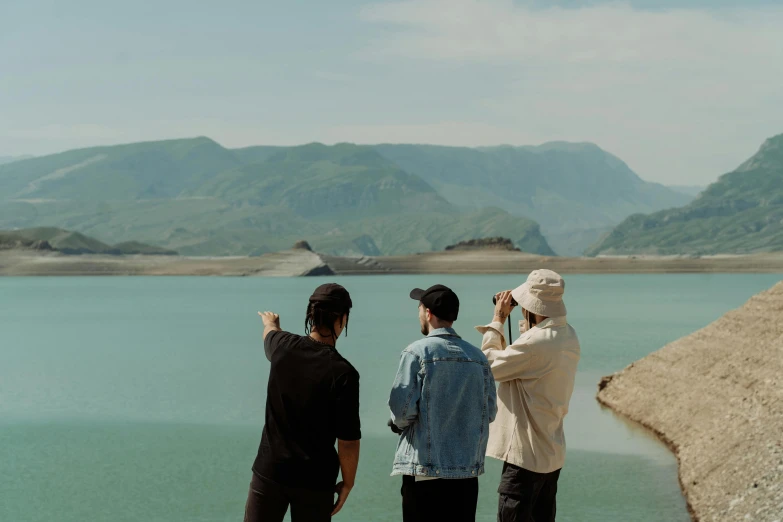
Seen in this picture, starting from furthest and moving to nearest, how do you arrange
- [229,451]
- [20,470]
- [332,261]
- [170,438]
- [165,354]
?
[332,261], [165,354], [170,438], [229,451], [20,470]

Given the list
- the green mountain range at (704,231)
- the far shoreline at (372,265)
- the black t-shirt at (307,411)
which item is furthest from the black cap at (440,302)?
the green mountain range at (704,231)

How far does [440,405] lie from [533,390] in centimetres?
71

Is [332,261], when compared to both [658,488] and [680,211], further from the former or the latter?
[680,211]

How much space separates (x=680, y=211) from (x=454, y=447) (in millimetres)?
204486

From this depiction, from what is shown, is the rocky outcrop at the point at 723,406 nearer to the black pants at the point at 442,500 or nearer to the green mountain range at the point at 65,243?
the black pants at the point at 442,500

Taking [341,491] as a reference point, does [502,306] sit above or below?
above

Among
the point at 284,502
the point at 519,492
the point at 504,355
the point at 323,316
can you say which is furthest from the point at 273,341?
the point at 519,492

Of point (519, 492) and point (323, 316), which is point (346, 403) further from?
point (519, 492)

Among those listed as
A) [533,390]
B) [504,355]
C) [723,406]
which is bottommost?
[723,406]

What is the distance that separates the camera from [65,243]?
128 metres

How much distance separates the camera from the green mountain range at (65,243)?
118062 millimetres

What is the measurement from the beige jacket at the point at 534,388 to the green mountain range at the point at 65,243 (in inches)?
4750

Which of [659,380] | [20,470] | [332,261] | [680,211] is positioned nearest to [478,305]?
[659,380]

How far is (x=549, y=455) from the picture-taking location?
13.6ft
